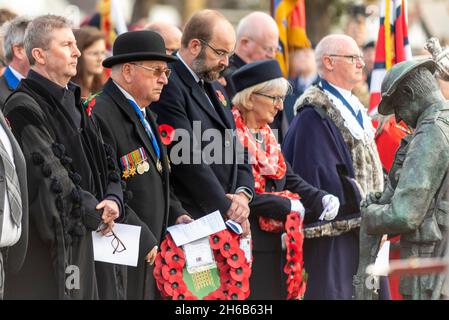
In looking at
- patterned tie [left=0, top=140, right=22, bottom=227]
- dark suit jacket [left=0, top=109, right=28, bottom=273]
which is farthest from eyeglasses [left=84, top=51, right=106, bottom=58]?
patterned tie [left=0, top=140, right=22, bottom=227]

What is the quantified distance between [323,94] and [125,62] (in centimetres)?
217

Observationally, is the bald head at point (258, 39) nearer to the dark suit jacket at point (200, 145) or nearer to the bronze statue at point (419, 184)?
the dark suit jacket at point (200, 145)

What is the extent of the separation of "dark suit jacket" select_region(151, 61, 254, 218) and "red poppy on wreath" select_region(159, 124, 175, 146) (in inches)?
1.4

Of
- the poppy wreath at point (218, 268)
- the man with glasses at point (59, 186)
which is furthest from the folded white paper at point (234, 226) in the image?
the man with glasses at point (59, 186)

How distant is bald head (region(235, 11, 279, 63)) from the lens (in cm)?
1108

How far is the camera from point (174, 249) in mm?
8711

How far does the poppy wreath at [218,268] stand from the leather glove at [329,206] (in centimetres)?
99

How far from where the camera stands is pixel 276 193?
375 inches

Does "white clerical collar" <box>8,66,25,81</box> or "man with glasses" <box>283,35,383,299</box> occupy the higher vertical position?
"white clerical collar" <box>8,66,25,81</box>

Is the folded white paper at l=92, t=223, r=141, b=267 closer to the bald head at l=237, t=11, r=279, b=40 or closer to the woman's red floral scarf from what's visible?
the woman's red floral scarf

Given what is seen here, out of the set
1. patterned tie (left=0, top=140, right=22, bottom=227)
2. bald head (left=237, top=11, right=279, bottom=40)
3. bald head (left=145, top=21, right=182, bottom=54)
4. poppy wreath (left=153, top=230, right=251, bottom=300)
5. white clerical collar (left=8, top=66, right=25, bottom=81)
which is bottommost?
poppy wreath (left=153, top=230, right=251, bottom=300)

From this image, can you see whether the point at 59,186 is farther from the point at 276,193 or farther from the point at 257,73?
the point at 257,73
